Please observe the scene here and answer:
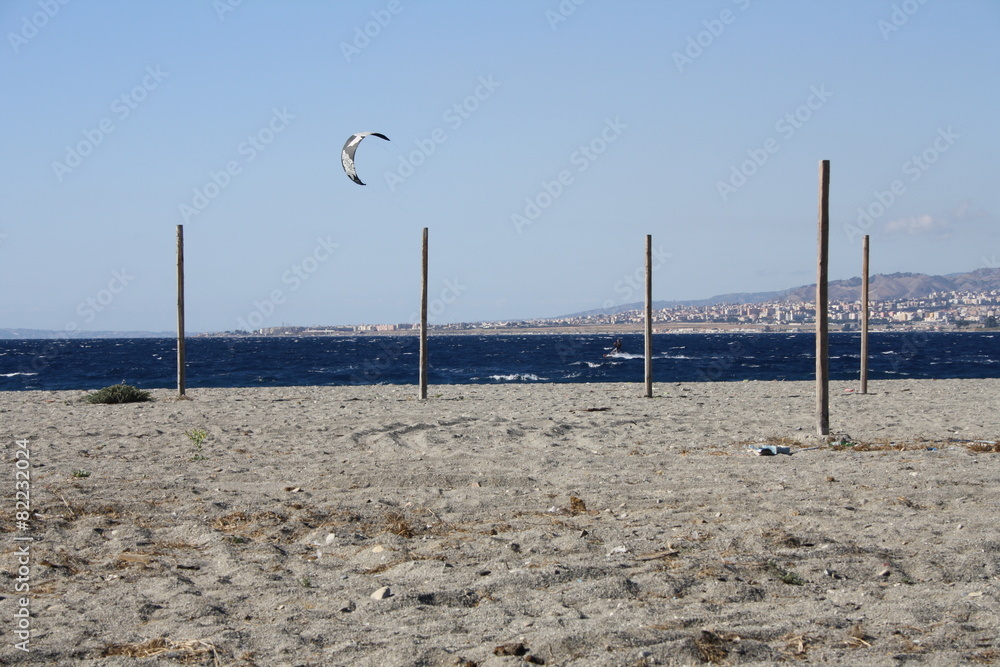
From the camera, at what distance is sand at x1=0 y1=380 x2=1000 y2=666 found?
12.6 ft

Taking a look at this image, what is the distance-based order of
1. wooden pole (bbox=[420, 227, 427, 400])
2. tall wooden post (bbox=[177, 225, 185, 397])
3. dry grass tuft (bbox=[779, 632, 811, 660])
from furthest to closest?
tall wooden post (bbox=[177, 225, 185, 397])
wooden pole (bbox=[420, 227, 427, 400])
dry grass tuft (bbox=[779, 632, 811, 660])

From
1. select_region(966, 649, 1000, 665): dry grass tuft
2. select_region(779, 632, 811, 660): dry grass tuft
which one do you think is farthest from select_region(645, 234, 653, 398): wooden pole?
select_region(966, 649, 1000, 665): dry grass tuft

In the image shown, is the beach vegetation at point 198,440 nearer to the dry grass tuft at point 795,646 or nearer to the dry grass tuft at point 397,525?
the dry grass tuft at point 397,525

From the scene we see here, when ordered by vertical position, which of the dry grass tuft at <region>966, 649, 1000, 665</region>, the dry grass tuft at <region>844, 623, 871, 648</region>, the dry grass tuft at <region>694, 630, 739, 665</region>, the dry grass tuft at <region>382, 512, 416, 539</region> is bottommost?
the dry grass tuft at <region>382, 512, 416, 539</region>

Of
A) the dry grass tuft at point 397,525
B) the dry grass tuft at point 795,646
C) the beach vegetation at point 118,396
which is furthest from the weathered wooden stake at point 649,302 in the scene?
the dry grass tuft at point 795,646

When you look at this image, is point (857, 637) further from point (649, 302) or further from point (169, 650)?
point (649, 302)

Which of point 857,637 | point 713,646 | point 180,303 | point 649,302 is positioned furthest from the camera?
point 180,303

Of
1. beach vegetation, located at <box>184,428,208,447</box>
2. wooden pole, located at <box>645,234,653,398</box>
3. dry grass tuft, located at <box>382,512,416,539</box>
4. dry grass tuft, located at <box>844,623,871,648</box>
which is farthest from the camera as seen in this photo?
wooden pole, located at <box>645,234,653,398</box>

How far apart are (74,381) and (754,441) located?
Answer: 112 feet

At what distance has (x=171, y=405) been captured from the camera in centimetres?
1603

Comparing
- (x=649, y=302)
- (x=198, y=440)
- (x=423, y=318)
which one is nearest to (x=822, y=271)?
(x=649, y=302)

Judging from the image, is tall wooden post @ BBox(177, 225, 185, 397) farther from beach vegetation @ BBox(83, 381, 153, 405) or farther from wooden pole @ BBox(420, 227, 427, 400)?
wooden pole @ BBox(420, 227, 427, 400)

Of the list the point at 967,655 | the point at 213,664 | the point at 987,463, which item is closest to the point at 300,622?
the point at 213,664

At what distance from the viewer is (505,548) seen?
215 inches
